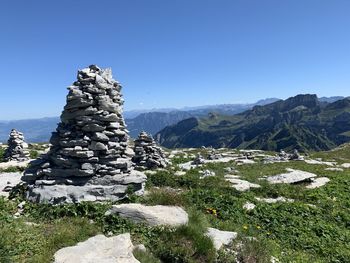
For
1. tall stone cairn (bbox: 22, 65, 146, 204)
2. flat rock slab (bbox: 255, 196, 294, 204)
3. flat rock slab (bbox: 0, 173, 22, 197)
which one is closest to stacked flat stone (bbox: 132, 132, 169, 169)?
flat rock slab (bbox: 0, 173, 22, 197)

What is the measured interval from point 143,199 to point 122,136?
5.53m

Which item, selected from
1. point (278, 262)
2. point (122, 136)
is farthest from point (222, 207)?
point (122, 136)

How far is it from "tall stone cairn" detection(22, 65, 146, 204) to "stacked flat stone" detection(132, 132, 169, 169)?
1647 centimetres

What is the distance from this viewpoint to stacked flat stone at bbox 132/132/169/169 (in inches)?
1496

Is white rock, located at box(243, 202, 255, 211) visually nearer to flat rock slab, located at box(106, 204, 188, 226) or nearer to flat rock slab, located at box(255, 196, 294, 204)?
flat rock slab, located at box(255, 196, 294, 204)

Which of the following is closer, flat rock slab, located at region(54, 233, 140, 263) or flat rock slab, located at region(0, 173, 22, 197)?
flat rock slab, located at region(54, 233, 140, 263)

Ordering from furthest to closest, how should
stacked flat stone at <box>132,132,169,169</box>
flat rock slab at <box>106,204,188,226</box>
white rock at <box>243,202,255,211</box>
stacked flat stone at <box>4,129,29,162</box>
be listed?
stacked flat stone at <box>4,129,29,162</box>
stacked flat stone at <box>132,132,169,169</box>
white rock at <box>243,202,255,211</box>
flat rock slab at <box>106,204,188,226</box>

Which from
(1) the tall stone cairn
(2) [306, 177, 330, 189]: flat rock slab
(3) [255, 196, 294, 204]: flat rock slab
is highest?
(1) the tall stone cairn

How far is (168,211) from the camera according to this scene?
15.2m

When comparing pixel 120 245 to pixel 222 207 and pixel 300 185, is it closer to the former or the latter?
pixel 222 207

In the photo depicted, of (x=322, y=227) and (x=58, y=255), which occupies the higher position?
(x=58, y=255)

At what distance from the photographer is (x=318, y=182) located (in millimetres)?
29953

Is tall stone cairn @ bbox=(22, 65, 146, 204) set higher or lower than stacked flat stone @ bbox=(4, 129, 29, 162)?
higher

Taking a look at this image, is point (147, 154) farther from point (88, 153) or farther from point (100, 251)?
point (100, 251)
